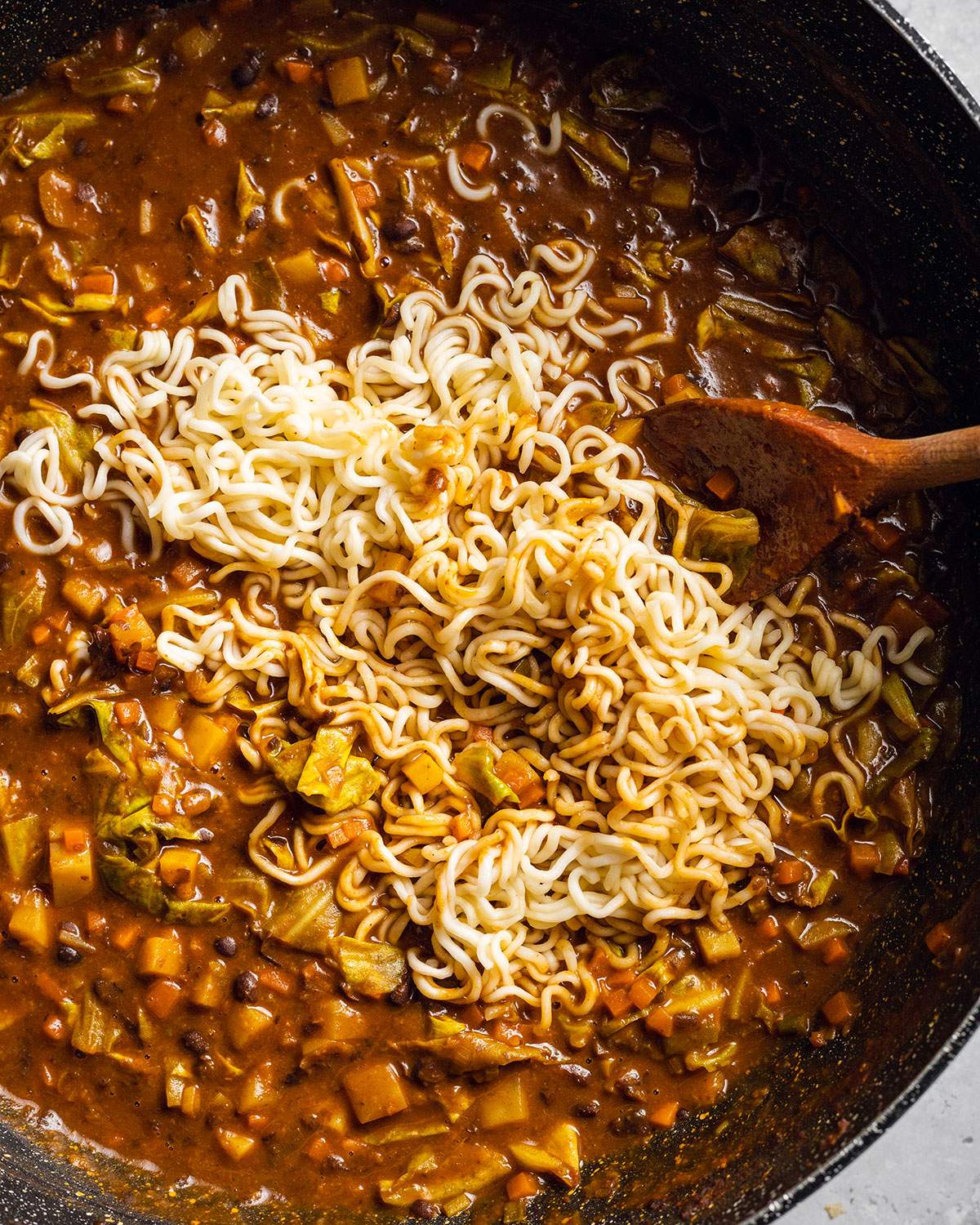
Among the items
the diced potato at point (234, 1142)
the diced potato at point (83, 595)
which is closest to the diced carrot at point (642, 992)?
the diced potato at point (234, 1142)


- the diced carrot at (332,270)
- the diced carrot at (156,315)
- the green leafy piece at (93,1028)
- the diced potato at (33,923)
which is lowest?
the green leafy piece at (93,1028)

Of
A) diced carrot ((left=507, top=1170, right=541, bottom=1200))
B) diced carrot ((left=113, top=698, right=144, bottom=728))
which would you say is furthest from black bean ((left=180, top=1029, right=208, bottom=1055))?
diced carrot ((left=507, top=1170, right=541, bottom=1200))

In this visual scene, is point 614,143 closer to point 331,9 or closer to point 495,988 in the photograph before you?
point 331,9

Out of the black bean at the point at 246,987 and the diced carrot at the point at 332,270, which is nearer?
the black bean at the point at 246,987

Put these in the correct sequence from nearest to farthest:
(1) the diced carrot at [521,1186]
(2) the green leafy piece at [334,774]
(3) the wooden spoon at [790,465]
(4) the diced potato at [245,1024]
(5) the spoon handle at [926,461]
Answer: (5) the spoon handle at [926,461], (3) the wooden spoon at [790,465], (2) the green leafy piece at [334,774], (4) the diced potato at [245,1024], (1) the diced carrot at [521,1186]

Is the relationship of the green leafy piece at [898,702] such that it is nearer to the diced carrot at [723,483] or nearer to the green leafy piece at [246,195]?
the diced carrot at [723,483]

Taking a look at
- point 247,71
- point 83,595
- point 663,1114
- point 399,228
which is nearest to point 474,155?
point 399,228

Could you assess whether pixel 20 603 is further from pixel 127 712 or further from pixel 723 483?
pixel 723 483
